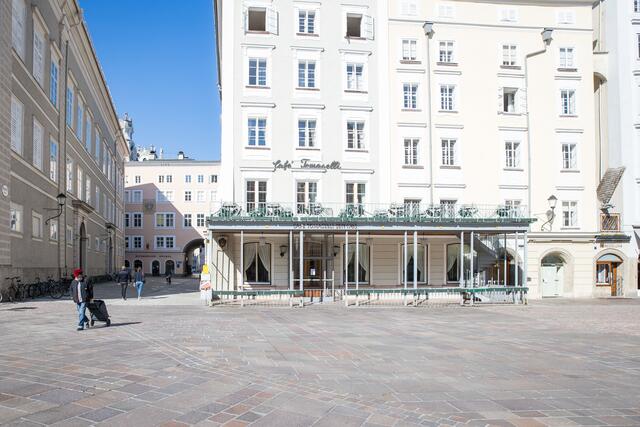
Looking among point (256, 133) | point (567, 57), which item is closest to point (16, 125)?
point (256, 133)

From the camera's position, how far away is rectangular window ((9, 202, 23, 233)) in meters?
24.9

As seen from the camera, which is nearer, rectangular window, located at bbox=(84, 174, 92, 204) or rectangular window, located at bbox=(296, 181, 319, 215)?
rectangular window, located at bbox=(296, 181, 319, 215)

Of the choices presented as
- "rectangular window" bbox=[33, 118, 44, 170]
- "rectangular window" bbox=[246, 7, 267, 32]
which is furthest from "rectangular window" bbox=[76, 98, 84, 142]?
"rectangular window" bbox=[246, 7, 267, 32]

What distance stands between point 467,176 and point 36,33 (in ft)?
76.6

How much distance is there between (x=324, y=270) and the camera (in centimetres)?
2953

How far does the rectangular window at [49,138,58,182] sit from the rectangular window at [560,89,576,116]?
2857 cm

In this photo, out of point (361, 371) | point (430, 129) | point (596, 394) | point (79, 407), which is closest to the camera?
point (79, 407)

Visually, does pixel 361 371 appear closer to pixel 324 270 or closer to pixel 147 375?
pixel 147 375

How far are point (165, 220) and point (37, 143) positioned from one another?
48.9 m

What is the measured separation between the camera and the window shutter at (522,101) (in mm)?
32875

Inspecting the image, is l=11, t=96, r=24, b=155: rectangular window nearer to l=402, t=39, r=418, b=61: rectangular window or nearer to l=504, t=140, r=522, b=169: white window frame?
l=402, t=39, r=418, b=61: rectangular window

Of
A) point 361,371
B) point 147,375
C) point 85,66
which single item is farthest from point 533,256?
point 85,66

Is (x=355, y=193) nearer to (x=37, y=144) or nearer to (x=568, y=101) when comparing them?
(x=568, y=101)

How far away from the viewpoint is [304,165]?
30.1 meters
